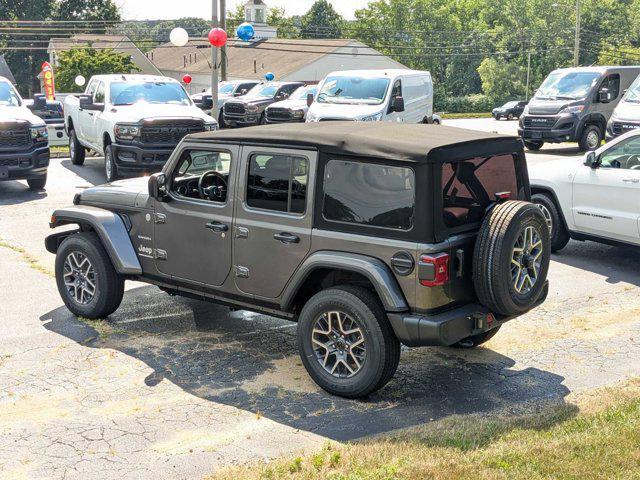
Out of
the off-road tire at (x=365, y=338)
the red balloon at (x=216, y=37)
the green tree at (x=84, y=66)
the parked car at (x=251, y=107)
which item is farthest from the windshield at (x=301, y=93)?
the green tree at (x=84, y=66)

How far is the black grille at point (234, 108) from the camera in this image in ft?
92.7

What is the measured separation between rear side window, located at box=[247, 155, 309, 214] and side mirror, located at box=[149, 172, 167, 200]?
95cm

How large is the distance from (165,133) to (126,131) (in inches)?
27.6

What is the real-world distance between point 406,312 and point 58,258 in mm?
3701

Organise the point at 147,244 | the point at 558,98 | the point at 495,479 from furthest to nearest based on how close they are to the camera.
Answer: the point at 558,98 → the point at 147,244 → the point at 495,479

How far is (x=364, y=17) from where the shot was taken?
10475 cm

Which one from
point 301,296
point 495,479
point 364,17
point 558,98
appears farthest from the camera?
point 364,17

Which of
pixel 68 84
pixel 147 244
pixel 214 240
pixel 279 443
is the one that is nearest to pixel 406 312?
pixel 279 443

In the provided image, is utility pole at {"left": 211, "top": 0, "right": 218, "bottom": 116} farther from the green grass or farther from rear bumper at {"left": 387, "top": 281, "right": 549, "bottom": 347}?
the green grass

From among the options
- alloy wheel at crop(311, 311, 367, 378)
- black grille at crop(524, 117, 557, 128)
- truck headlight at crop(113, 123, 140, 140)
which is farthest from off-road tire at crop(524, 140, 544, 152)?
alloy wheel at crop(311, 311, 367, 378)

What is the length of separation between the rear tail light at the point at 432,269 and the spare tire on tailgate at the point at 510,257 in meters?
0.29

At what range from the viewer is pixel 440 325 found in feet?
18.4

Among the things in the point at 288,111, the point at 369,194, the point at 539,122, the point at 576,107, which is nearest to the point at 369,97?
the point at 539,122

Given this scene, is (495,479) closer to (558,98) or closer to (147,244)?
(147,244)
